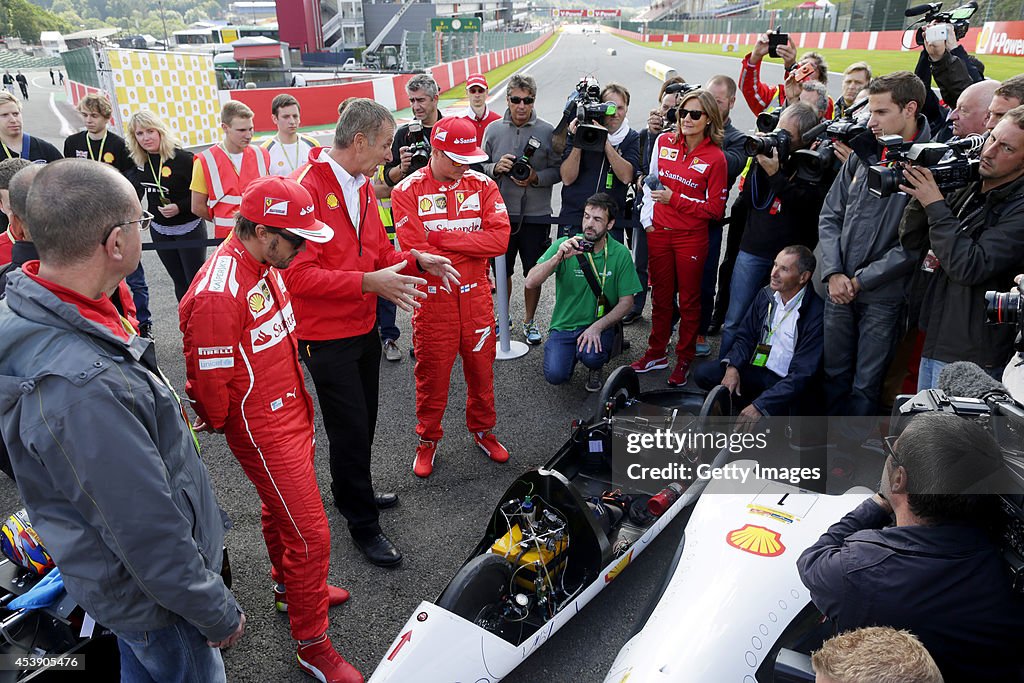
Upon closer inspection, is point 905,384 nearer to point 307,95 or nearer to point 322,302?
point 322,302

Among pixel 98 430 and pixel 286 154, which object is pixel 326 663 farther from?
pixel 286 154

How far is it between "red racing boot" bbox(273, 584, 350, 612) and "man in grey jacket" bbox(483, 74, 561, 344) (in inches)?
115

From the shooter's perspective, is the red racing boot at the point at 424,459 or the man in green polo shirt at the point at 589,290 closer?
the red racing boot at the point at 424,459

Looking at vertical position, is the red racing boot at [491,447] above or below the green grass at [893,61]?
below

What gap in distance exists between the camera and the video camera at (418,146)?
220 inches

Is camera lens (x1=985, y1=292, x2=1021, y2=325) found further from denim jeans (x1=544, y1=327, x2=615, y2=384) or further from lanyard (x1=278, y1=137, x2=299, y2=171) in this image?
lanyard (x1=278, y1=137, x2=299, y2=171)

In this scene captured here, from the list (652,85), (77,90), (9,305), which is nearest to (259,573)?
(9,305)

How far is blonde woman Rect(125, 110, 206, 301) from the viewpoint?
5.95 meters

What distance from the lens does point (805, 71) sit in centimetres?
666

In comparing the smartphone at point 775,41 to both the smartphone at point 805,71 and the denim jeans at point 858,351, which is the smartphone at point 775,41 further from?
the denim jeans at point 858,351

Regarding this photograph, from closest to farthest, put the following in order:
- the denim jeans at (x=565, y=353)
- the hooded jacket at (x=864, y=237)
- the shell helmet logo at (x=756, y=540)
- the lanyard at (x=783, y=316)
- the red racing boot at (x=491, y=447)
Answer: the shell helmet logo at (x=756, y=540) → the hooded jacket at (x=864, y=237) → the lanyard at (x=783, y=316) → the red racing boot at (x=491, y=447) → the denim jeans at (x=565, y=353)

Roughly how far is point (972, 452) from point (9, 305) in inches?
112

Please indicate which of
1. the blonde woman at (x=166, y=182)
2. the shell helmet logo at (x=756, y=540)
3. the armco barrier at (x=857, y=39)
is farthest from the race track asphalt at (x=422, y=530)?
the armco barrier at (x=857, y=39)

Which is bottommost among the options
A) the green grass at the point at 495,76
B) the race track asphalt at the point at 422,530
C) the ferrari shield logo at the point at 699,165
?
the race track asphalt at the point at 422,530
